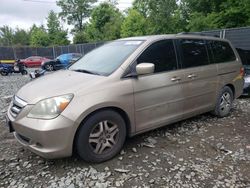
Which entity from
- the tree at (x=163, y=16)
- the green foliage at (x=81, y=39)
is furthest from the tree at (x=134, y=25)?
the green foliage at (x=81, y=39)

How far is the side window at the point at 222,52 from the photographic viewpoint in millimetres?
5214

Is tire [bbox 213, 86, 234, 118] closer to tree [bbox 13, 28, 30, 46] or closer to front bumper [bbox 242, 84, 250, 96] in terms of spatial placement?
front bumper [bbox 242, 84, 250, 96]

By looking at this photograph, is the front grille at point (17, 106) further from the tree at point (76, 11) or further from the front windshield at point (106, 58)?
the tree at point (76, 11)

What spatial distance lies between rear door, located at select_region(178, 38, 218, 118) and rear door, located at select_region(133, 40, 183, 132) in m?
0.20

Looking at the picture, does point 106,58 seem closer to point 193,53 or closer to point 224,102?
point 193,53

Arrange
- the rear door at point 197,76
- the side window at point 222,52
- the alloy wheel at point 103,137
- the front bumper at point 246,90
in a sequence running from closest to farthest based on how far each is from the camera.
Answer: the alloy wheel at point 103,137, the rear door at point 197,76, the side window at point 222,52, the front bumper at point 246,90

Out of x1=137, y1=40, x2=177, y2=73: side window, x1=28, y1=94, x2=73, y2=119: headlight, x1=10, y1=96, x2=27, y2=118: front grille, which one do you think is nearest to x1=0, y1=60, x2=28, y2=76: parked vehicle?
x1=10, y1=96, x2=27, y2=118: front grille

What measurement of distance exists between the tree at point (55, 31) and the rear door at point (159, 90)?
1711 inches

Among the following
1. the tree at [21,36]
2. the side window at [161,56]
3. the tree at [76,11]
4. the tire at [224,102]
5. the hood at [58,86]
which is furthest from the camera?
the tree at [21,36]

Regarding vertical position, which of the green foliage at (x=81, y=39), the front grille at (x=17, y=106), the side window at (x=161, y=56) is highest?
the green foliage at (x=81, y=39)

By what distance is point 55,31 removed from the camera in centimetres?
4747

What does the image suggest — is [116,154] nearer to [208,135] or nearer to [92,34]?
[208,135]

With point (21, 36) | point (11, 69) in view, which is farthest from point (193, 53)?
point (21, 36)

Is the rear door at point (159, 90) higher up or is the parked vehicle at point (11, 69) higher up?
the rear door at point (159, 90)
